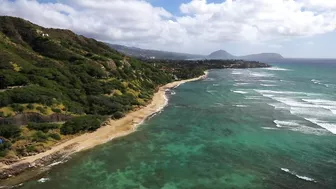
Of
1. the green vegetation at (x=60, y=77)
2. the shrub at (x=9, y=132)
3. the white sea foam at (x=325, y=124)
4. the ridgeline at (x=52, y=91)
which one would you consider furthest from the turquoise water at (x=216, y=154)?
the green vegetation at (x=60, y=77)

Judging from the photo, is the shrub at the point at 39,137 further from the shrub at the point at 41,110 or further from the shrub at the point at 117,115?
the shrub at the point at 117,115

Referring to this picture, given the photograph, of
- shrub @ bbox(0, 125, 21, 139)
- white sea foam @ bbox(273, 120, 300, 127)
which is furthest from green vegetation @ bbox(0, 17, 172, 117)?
white sea foam @ bbox(273, 120, 300, 127)

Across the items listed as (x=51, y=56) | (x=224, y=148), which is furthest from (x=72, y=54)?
(x=224, y=148)

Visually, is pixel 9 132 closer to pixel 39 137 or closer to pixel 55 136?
pixel 39 137

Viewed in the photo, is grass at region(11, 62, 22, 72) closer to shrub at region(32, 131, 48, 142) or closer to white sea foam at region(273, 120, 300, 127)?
shrub at region(32, 131, 48, 142)

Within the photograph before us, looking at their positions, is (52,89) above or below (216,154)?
above

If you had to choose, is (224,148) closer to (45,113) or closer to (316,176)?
(316,176)

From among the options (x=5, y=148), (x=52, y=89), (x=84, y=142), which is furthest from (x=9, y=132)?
(x=52, y=89)
